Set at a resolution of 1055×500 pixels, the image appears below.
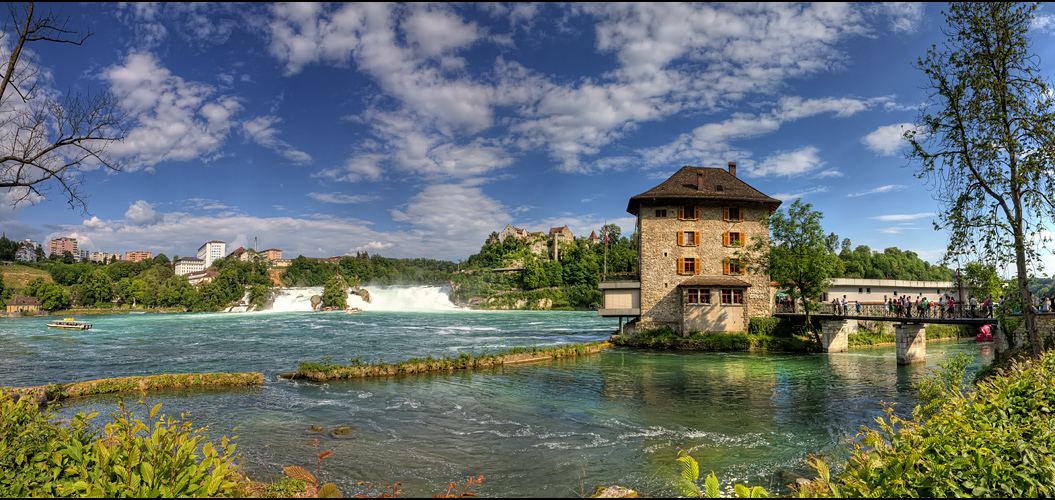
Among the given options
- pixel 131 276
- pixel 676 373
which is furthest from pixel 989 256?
pixel 131 276

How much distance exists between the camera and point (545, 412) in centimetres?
1423

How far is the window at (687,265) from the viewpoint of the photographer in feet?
106

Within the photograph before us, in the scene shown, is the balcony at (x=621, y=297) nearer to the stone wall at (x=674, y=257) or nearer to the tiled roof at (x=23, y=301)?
the stone wall at (x=674, y=257)

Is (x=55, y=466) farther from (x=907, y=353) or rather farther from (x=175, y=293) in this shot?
(x=175, y=293)

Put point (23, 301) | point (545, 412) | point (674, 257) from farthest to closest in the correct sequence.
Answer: point (23, 301), point (674, 257), point (545, 412)

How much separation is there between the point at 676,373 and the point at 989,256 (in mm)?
12324

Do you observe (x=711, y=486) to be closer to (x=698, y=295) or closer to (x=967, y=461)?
(x=967, y=461)

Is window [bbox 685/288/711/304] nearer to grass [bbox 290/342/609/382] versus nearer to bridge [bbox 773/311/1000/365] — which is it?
bridge [bbox 773/311/1000/365]

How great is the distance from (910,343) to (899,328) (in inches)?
36.2

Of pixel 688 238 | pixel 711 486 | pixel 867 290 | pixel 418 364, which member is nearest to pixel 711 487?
pixel 711 486

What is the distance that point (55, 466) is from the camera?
4.60 metres

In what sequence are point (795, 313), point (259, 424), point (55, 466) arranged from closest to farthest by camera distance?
point (55, 466) → point (259, 424) → point (795, 313)

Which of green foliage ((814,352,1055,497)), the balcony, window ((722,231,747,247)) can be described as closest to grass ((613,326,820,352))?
the balcony

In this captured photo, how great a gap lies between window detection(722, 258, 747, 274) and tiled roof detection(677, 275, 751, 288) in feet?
2.15
